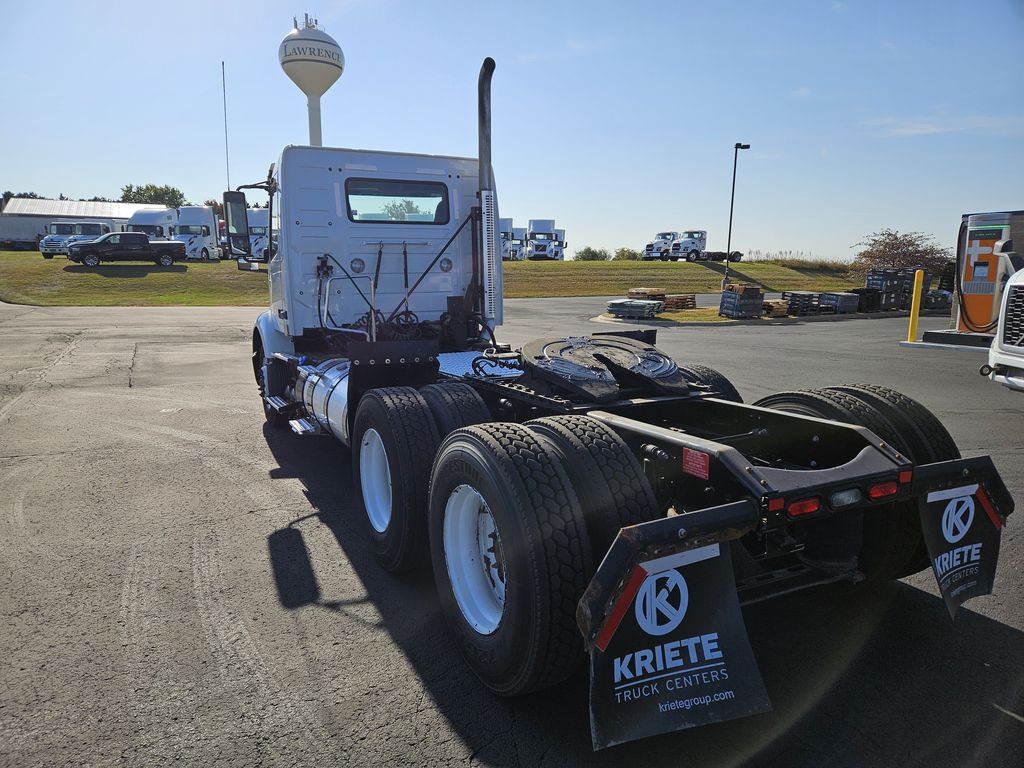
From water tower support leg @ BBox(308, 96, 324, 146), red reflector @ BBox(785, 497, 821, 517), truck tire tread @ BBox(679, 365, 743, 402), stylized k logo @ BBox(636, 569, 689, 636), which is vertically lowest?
stylized k logo @ BBox(636, 569, 689, 636)

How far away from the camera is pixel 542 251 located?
58656mm

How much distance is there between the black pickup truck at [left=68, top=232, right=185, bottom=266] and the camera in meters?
34.9

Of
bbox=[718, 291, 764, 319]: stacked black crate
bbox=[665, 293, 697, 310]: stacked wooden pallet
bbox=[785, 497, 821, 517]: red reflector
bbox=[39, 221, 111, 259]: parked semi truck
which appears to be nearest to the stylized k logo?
bbox=[785, 497, 821, 517]: red reflector

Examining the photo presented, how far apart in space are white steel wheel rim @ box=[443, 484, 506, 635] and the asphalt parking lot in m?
0.27

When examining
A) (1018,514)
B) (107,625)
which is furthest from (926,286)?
(107,625)

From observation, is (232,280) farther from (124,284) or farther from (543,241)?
(543,241)

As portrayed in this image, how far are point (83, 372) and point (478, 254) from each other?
321 inches

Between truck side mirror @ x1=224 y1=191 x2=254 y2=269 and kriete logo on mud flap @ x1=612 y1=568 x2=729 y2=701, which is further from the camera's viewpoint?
truck side mirror @ x1=224 y1=191 x2=254 y2=269

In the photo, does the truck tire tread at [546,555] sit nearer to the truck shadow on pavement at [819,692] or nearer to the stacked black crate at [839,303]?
the truck shadow on pavement at [819,692]

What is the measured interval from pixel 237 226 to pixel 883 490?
6743mm

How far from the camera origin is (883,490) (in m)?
2.74

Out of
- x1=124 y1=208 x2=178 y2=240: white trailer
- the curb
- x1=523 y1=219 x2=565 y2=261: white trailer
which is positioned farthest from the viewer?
x1=523 y1=219 x2=565 y2=261: white trailer

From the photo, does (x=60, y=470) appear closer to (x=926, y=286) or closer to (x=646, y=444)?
(x=646, y=444)

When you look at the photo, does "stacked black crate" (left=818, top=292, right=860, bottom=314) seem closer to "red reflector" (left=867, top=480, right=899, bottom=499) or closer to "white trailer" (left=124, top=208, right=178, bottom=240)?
"red reflector" (left=867, top=480, right=899, bottom=499)
